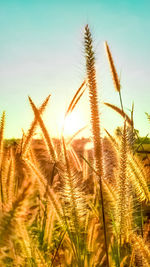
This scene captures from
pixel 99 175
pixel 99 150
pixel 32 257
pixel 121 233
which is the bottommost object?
pixel 32 257

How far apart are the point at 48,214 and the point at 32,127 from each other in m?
0.51

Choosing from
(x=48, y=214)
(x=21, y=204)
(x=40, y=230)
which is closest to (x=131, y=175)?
(x=48, y=214)

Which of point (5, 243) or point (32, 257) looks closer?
point (5, 243)

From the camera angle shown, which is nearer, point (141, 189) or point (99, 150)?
point (99, 150)

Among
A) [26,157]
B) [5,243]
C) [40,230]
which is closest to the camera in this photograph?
[5,243]

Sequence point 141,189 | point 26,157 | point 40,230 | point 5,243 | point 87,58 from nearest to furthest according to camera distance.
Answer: point 5,243 → point 87,58 → point 141,189 → point 26,157 → point 40,230

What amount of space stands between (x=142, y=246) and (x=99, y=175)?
388 millimetres

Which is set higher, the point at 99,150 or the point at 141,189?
the point at 99,150

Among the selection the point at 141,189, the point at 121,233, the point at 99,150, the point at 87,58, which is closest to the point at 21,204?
the point at 99,150

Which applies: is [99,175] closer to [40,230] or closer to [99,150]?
[99,150]

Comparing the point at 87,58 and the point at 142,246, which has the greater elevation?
the point at 87,58

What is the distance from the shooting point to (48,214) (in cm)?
186

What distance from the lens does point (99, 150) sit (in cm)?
134

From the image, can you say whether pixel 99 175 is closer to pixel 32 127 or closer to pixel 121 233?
pixel 121 233
